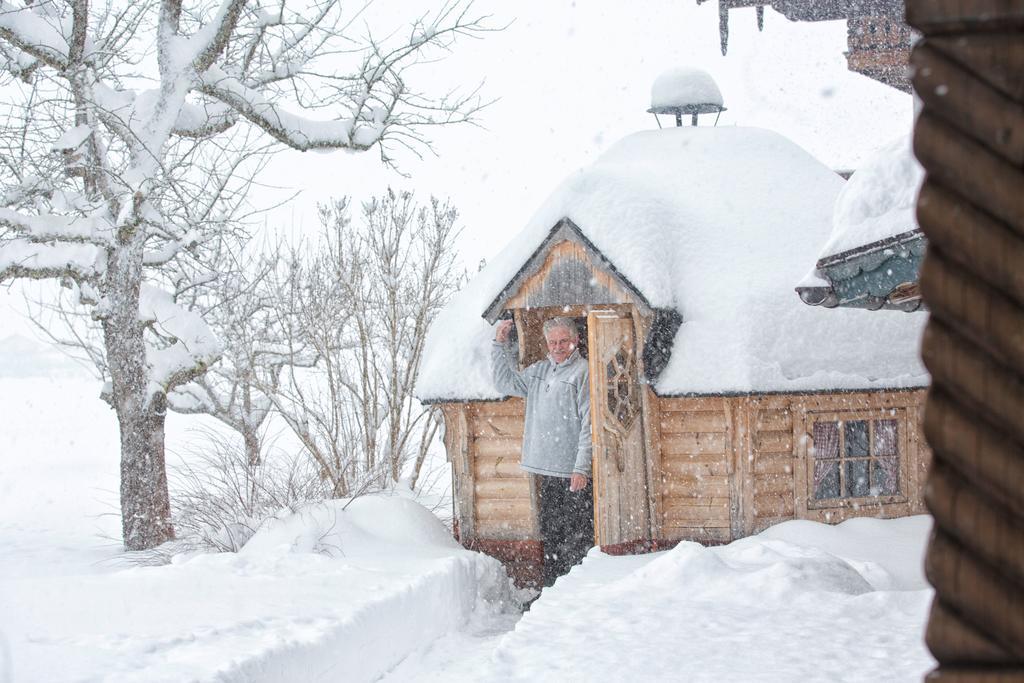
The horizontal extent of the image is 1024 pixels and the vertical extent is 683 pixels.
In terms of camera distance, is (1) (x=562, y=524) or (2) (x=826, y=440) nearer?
(2) (x=826, y=440)

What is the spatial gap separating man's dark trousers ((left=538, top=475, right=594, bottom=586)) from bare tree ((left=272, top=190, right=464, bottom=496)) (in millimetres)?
3346

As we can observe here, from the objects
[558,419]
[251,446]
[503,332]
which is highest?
[503,332]

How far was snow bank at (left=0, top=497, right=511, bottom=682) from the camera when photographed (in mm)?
5551

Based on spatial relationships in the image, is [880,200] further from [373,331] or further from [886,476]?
[373,331]

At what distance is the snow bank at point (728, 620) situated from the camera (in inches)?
195

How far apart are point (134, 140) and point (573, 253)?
199 inches

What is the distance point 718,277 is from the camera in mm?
9664

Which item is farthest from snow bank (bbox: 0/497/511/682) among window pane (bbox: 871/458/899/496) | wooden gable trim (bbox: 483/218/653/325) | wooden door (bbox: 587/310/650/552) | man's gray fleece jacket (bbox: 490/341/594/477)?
window pane (bbox: 871/458/899/496)

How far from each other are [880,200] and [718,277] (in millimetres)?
3730

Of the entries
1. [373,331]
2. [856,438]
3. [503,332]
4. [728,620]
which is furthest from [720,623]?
[373,331]

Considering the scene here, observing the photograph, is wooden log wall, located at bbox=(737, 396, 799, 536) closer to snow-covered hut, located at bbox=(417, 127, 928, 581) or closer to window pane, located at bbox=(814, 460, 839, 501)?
snow-covered hut, located at bbox=(417, 127, 928, 581)

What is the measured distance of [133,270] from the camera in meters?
11.7

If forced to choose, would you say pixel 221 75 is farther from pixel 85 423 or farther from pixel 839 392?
pixel 85 423

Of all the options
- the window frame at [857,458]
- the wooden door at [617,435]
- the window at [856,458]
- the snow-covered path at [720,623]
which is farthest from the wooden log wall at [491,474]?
the window at [856,458]
